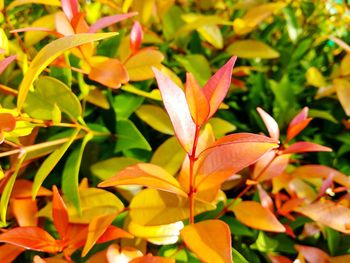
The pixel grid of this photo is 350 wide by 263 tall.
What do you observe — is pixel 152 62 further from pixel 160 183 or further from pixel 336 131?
pixel 336 131

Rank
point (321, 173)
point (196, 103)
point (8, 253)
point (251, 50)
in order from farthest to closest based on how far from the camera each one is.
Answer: point (251, 50) < point (321, 173) < point (8, 253) < point (196, 103)

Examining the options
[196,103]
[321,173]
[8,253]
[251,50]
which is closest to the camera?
[196,103]

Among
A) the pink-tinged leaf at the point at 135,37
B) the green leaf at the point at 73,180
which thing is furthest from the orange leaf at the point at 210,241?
the pink-tinged leaf at the point at 135,37

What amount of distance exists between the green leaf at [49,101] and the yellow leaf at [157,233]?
14cm

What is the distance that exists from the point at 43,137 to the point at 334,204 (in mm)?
372

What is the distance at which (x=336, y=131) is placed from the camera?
0.74 m

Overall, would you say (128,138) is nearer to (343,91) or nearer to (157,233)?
(157,233)

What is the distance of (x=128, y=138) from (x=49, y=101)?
0.35ft

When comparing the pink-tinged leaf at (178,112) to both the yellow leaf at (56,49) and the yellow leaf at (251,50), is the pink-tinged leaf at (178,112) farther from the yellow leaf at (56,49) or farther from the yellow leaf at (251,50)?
the yellow leaf at (251,50)

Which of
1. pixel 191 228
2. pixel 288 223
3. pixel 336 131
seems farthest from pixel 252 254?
pixel 336 131

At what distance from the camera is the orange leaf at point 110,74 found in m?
0.50

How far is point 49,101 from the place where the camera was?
0.51 m

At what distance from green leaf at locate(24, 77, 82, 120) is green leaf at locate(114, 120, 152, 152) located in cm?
7

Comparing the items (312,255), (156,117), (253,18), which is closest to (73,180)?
(156,117)
